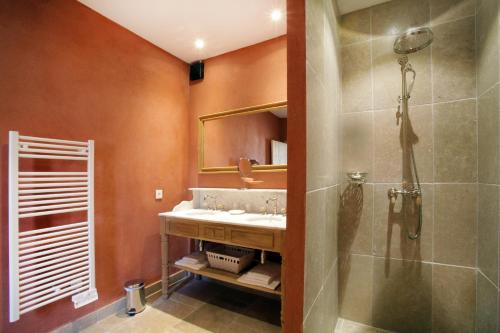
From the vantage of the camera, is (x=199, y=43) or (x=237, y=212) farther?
(x=199, y=43)

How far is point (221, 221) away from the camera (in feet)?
6.09

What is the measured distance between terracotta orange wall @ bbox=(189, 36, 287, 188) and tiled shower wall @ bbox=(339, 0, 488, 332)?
2.15 ft

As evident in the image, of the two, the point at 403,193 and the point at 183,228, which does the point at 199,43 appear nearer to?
the point at 183,228

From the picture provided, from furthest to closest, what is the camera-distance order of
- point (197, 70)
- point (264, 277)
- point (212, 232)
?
point (197, 70) < point (212, 232) < point (264, 277)

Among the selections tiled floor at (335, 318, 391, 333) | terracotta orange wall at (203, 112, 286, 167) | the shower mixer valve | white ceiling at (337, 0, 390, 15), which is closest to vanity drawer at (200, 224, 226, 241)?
terracotta orange wall at (203, 112, 286, 167)

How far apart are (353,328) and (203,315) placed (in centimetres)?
120

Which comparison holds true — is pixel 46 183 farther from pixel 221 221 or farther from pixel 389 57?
pixel 389 57

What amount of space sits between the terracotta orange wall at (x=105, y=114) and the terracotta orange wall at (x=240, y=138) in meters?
0.37

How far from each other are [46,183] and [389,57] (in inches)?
102

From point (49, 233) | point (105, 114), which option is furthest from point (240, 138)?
point (49, 233)

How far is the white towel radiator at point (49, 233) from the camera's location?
4.46 feet

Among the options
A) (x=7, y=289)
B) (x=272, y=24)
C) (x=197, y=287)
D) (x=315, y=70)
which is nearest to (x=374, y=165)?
(x=315, y=70)

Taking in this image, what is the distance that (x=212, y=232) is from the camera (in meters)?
1.93

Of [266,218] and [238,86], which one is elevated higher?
[238,86]
